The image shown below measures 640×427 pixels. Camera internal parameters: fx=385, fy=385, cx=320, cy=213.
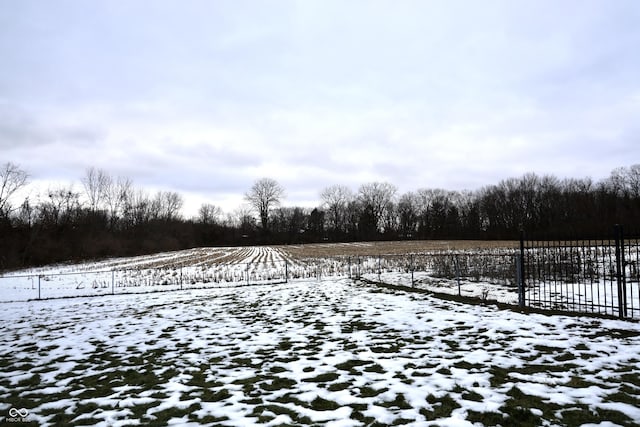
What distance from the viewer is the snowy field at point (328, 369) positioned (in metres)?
4.64

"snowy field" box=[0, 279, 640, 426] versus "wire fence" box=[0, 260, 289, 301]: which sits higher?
"snowy field" box=[0, 279, 640, 426]

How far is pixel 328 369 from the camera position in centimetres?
629

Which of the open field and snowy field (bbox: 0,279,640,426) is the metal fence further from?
the open field

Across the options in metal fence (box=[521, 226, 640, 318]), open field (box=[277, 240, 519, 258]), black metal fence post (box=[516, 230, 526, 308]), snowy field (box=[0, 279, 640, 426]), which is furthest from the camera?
open field (box=[277, 240, 519, 258])

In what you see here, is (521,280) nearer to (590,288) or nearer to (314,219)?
(590,288)

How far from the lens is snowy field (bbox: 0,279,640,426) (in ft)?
15.2

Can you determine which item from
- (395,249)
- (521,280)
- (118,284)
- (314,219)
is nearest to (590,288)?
(521,280)

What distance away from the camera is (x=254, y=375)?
6.15 meters

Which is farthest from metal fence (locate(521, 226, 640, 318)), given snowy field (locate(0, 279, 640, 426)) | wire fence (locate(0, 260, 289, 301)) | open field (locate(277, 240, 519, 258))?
open field (locate(277, 240, 519, 258))

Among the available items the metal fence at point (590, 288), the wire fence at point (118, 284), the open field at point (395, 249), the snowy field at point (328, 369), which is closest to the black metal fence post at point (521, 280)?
the metal fence at point (590, 288)

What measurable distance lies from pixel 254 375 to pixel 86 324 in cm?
741

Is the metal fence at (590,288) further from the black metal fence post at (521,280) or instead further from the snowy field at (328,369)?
the snowy field at (328,369)

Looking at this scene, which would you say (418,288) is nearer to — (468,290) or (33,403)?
(468,290)

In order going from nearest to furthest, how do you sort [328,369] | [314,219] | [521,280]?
[328,369] → [521,280] → [314,219]
